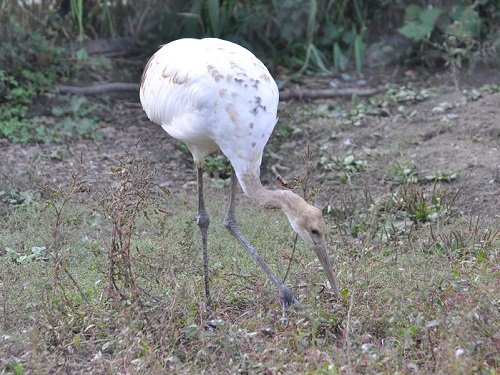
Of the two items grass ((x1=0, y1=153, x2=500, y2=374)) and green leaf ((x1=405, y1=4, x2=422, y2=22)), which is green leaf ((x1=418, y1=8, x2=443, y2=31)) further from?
grass ((x1=0, y1=153, x2=500, y2=374))

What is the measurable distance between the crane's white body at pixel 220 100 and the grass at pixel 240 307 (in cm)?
53

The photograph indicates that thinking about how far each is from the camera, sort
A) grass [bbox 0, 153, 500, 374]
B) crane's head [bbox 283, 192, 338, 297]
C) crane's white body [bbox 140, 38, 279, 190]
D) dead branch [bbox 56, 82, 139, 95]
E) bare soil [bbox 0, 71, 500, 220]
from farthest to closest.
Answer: dead branch [bbox 56, 82, 139, 95] → bare soil [bbox 0, 71, 500, 220] → crane's white body [bbox 140, 38, 279, 190] → crane's head [bbox 283, 192, 338, 297] → grass [bbox 0, 153, 500, 374]

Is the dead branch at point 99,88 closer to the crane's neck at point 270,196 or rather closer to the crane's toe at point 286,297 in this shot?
the crane's neck at point 270,196

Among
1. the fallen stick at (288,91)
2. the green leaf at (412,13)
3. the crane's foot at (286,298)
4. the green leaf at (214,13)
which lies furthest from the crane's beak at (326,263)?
the green leaf at (412,13)

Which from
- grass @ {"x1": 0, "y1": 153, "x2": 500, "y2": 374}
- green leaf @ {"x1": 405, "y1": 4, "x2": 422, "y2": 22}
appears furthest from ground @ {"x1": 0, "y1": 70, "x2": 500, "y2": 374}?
green leaf @ {"x1": 405, "y1": 4, "x2": 422, "y2": 22}

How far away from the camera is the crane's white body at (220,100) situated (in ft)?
18.4

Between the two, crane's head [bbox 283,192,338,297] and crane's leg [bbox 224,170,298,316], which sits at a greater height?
crane's head [bbox 283,192,338,297]

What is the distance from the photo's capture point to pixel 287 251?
664 centimetres

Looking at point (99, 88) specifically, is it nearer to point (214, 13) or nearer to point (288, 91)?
point (214, 13)

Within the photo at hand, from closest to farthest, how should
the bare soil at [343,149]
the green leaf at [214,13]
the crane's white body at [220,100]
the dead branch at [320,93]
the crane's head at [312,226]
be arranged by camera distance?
1. the crane's head at [312,226]
2. the crane's white body at [220,100]
3. the bare soil at [343,149]
4. the dead branch at [320,93]
5. the green leaf at [214,13]

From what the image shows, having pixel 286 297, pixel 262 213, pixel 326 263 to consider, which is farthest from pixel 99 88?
pixel 326 263

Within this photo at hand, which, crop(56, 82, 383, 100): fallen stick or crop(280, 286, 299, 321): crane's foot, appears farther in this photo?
crop(56, 82, 383, 100): fallen stick

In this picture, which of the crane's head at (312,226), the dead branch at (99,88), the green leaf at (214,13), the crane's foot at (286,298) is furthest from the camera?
the green leaf at (214,13)

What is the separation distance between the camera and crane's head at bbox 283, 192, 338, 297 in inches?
210
